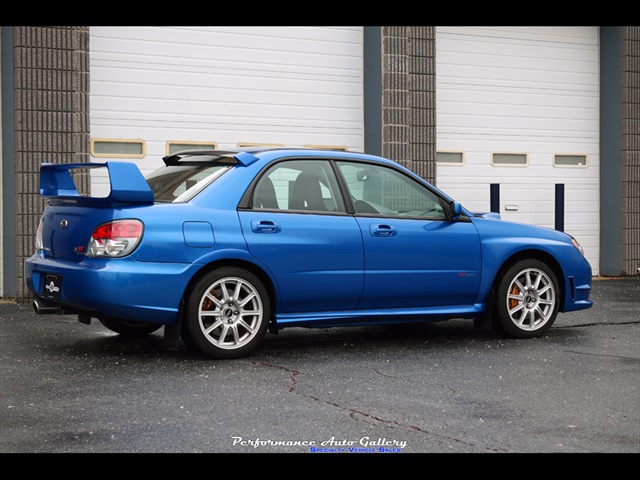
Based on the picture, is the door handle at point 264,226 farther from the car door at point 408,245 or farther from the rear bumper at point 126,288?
the car door at point 408,245

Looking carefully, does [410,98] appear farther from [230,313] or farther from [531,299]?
[230,313]

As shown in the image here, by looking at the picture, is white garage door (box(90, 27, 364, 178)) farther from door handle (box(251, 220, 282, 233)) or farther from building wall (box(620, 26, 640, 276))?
door handle (box(251, 220, 282, 233))

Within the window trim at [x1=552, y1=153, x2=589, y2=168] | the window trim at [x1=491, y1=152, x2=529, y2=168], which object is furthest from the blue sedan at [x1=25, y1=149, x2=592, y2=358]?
the window trim at [x1=552, y1=153, x2=589, y2=168]

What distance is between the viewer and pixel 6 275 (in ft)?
35.8

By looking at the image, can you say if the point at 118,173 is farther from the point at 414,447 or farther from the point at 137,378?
the point at 414,447

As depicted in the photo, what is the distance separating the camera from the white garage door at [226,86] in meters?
11.5

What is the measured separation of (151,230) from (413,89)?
279 inches

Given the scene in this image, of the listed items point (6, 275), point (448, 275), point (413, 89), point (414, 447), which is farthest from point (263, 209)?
point (413, 89)

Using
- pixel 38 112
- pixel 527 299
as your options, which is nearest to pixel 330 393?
pixel 527 299

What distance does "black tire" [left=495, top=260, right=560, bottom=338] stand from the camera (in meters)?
7.77

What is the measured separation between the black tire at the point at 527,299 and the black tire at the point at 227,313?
201cm

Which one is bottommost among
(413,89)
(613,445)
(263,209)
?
(613,445)

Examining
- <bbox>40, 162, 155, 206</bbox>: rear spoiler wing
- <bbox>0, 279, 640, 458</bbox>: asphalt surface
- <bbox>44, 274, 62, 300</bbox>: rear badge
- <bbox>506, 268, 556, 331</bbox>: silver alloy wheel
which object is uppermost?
<bbox>40, 162, 155, 206</bbox>: rear spoiler wing
